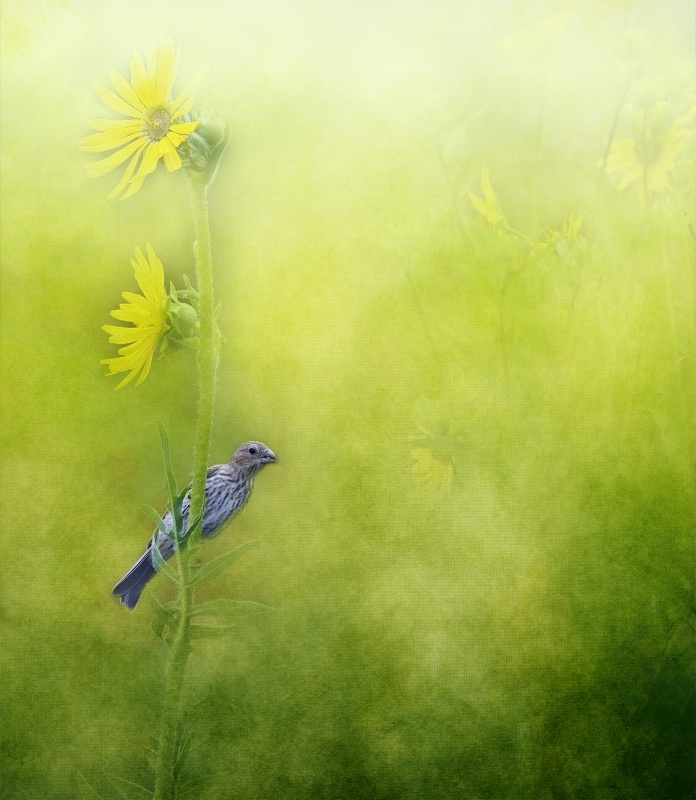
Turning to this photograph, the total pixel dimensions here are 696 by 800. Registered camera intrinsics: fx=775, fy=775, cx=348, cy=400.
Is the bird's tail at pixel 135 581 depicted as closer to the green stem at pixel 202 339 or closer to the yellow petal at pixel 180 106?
the green stem at pixel 202 339

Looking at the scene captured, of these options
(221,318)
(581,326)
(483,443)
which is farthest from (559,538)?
(221,318)

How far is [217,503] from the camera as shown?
4.29ft

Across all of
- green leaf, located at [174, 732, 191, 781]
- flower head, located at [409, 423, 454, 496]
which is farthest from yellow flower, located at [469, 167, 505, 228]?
green leaf, located at [174, 732, 191, 781]

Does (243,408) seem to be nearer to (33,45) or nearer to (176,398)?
(176,398)

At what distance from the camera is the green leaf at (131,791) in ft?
4.44

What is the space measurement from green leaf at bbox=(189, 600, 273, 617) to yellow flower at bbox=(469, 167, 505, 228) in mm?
781

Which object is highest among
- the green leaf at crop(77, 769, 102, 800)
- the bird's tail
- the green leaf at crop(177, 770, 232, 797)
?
the bird's tail

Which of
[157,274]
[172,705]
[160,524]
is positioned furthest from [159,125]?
[172,705]

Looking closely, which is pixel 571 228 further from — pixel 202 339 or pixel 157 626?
pixel 157 626

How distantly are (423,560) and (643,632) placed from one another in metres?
0.43

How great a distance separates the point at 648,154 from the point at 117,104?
0.93 m

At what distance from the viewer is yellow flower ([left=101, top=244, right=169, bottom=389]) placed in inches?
51.8

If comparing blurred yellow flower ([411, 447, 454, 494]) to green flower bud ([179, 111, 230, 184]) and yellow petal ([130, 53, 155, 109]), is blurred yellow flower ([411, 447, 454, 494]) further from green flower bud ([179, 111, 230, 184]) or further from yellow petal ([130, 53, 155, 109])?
yellow petal ([130, 53, 155, 109])

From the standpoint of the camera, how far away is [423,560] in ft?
4.47
